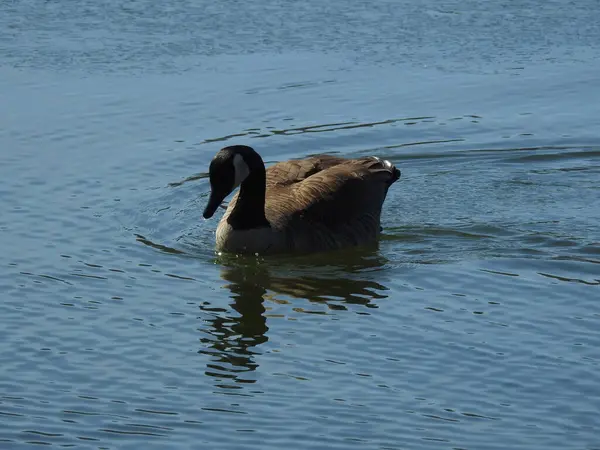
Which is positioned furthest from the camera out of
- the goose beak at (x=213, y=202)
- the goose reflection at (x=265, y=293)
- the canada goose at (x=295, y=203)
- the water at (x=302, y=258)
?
the canada goose at (x=295, y=203)

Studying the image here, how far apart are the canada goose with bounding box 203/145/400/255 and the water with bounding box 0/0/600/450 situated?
0.23m

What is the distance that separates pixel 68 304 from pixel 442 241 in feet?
10.8

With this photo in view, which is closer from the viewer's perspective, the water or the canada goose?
the water

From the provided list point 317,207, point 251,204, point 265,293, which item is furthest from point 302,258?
point 265,293

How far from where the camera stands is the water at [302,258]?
300 inches

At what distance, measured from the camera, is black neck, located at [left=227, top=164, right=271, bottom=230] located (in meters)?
11.0

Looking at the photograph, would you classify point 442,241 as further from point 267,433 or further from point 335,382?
point 267,433

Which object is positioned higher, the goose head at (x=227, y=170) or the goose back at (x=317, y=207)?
the goose head at (x=227, y=170)

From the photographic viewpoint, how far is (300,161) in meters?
11.9

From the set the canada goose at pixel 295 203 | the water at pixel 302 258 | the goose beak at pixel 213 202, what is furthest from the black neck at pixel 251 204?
the water at pixel 302 258

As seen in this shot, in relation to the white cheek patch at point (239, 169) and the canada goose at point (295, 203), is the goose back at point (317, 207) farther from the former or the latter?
the white cheek patch at point (239, 169)

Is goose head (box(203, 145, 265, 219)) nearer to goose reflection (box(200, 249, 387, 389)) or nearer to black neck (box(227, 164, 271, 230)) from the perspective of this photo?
black neck (box(227, 164, 271, 230))

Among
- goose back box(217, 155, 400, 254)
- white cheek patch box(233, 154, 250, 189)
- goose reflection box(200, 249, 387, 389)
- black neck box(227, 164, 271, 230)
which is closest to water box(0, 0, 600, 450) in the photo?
goose reflection box(200, 249, 387, 389)

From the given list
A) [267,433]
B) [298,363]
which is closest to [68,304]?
[298,363]
